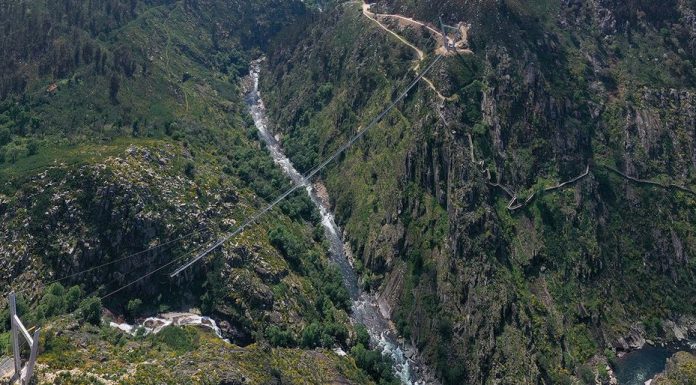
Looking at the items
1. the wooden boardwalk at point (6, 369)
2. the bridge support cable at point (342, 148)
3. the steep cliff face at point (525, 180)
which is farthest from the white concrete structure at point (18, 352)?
the steep cliff face at point (525, 180)

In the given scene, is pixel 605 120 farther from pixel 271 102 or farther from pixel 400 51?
pixel 271 102

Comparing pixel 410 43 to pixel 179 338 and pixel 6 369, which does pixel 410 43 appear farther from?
pixel 6 369

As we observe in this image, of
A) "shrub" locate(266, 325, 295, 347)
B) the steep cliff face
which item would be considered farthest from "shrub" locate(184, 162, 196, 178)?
"shrub" locate(266, 325, 295, 347)

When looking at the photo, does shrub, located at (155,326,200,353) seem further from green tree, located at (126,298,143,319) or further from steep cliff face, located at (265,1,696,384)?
steep cliff face, located at (265,1,696,384)

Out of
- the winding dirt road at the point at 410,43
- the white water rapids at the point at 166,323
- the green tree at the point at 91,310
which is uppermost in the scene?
the winding dirt road at the point at 410,43

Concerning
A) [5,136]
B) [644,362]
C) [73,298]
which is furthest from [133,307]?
[644,362]

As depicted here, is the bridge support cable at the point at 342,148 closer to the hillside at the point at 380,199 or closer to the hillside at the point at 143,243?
the hillside at the point at 380,199

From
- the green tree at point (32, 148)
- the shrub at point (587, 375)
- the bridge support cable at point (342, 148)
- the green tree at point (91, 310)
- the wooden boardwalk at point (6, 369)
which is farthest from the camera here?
the bridge support cable at point (342, 148)

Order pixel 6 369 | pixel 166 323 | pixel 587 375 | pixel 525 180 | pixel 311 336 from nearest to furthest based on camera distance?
pixel 6 369 → pixel 166 323 → pixel 587 375 → pixel 311 336 → pixel 525 180
